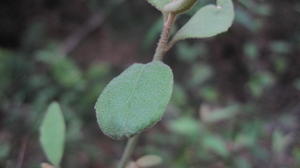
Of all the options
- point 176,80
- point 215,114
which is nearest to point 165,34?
point 215,114

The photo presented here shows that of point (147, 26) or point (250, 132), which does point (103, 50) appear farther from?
point (250, 132)

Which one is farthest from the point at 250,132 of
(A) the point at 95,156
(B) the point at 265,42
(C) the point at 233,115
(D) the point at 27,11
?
(D) the point at 27,11

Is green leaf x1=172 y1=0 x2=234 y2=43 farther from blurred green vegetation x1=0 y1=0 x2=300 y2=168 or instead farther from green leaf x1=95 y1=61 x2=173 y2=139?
blurred green vegetation x1=0 y1=0 x2=300 y2=168

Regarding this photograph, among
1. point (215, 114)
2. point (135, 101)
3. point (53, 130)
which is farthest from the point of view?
point (215, 114)

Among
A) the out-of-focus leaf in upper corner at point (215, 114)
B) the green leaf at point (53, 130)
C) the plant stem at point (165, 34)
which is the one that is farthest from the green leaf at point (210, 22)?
the out-of-focus leaf in upper corner at point (215, 114)

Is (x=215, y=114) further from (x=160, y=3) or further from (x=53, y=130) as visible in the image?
(x=160, y=3)

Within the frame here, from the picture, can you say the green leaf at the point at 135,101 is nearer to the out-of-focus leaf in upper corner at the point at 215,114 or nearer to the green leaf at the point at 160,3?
the green leaf at the point at 160,3
